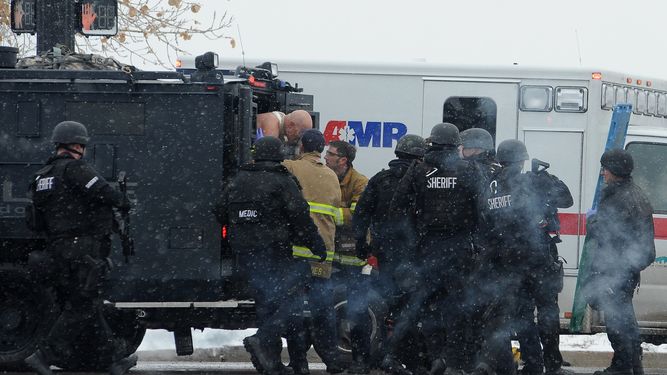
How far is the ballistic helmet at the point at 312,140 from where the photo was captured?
31.0 feet

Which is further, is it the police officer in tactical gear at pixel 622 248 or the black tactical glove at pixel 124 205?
the police officer in tactical gear at pixel 622 248

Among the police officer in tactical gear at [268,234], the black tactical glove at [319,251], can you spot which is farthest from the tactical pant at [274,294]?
the black tactical glove at [319,251]

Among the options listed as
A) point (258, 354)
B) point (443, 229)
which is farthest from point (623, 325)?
point (258, 354)

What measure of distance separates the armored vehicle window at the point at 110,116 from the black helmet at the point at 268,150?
0.97 metres

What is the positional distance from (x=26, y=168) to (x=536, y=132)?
15.6 feet

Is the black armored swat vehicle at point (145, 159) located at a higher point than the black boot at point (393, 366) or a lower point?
higher

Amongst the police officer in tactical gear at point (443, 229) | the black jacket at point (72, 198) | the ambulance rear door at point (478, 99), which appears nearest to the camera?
the black jacket at point (72, 198)

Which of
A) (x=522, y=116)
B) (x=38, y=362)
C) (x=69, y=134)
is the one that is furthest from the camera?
(x=522, y=116)

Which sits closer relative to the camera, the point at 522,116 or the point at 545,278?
the point at 545,278

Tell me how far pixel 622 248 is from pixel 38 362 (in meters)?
4.60

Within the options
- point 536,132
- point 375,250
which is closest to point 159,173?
point 375,250

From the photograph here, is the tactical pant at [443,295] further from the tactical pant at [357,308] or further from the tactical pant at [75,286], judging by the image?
the tactical pant at [75,286]

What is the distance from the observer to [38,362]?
28.0 feet

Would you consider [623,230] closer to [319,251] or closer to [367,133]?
[319,251]
